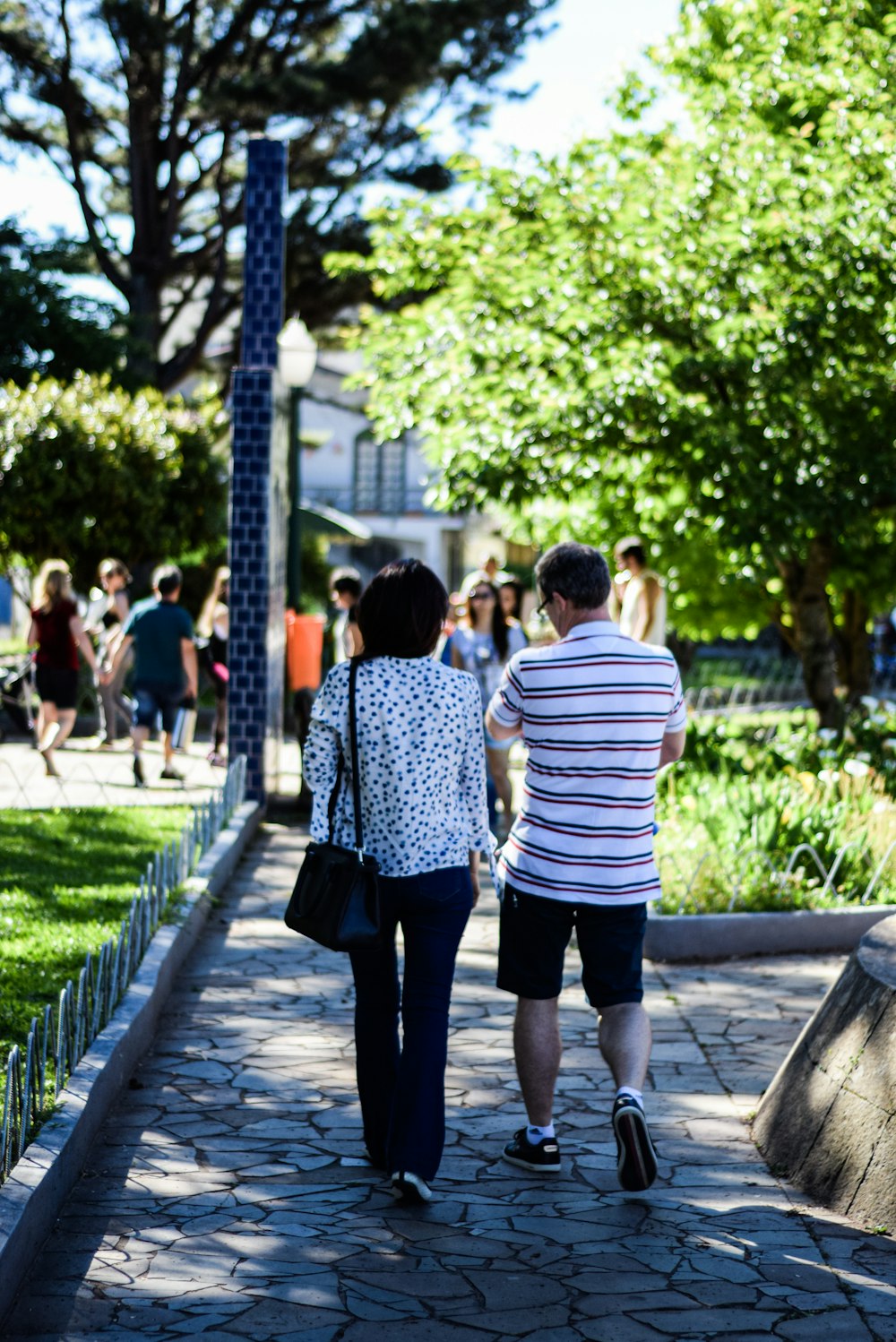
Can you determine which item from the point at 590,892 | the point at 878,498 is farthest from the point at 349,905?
the point at 878,498

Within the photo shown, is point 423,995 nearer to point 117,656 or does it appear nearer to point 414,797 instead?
point 414,797

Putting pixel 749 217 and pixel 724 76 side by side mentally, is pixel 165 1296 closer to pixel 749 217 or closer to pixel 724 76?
pixel 749 217

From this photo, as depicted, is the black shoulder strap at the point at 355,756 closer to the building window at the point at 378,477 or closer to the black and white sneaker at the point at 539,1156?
the black and white sneaker at the point at 539,1156

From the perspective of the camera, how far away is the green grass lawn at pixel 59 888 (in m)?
6.29

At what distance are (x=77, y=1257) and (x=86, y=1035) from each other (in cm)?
140

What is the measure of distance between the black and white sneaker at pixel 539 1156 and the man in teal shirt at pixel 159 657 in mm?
8021

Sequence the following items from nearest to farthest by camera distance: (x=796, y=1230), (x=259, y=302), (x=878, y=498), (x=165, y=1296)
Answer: (x=165, y=1296) → (x=796, y=1230) → (x=878, y=498) → (x=259, y=302)

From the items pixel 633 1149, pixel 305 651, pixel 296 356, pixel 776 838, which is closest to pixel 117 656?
pixel 305 651

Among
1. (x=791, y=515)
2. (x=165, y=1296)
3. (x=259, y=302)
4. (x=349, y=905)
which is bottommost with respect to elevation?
(x=165, y=1296)

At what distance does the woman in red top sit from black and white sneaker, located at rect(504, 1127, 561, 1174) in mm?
8212

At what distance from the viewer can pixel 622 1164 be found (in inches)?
173

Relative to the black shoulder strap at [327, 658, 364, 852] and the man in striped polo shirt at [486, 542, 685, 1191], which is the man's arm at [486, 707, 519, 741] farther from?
the black shoulder strap at [327, 658, 364, 852]

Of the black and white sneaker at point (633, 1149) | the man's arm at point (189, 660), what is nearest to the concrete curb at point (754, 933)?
the black and white sneaker at point (633, 1149)

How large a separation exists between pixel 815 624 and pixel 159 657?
201 inches
